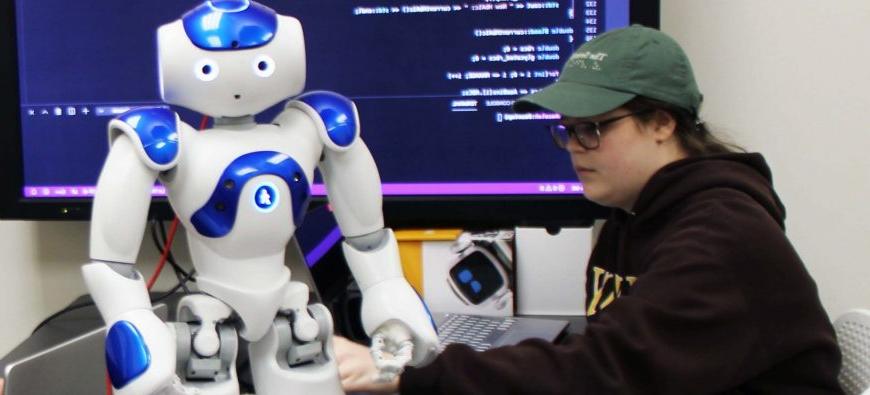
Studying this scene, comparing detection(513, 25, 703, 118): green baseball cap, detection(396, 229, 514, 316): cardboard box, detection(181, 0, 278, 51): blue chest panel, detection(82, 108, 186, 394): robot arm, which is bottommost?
detection(396, 229, 514, 316): cardboard box

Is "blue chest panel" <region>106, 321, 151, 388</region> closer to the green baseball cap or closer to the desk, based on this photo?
the desk

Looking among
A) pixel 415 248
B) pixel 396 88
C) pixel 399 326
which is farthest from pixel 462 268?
pixel 399 326

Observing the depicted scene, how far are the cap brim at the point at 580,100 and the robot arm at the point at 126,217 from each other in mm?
430

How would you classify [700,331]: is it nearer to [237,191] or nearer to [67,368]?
[237,191]

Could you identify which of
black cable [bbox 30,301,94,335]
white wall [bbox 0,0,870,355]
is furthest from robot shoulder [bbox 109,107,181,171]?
white wall [bbox 0,0,870,355]

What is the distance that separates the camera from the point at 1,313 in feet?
5.65

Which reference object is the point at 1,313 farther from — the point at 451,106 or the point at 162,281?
the point at 451,106

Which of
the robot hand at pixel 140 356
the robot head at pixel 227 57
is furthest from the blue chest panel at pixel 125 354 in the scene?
the robot head at pixel 227 57

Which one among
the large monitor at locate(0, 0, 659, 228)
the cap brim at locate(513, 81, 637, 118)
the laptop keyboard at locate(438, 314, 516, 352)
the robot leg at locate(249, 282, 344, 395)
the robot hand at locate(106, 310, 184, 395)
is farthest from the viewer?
the large monitor at locate(0, 0, 659, 228)

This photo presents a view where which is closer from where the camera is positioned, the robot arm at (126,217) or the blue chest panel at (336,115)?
the robot arm at (126,217)

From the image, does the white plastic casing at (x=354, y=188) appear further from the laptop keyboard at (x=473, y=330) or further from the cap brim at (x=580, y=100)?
the laptop keyboard at (x=473, y=330)

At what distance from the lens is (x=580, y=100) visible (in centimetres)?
103

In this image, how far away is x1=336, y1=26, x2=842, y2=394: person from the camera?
890 mm

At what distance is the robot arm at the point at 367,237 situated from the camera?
91cm
